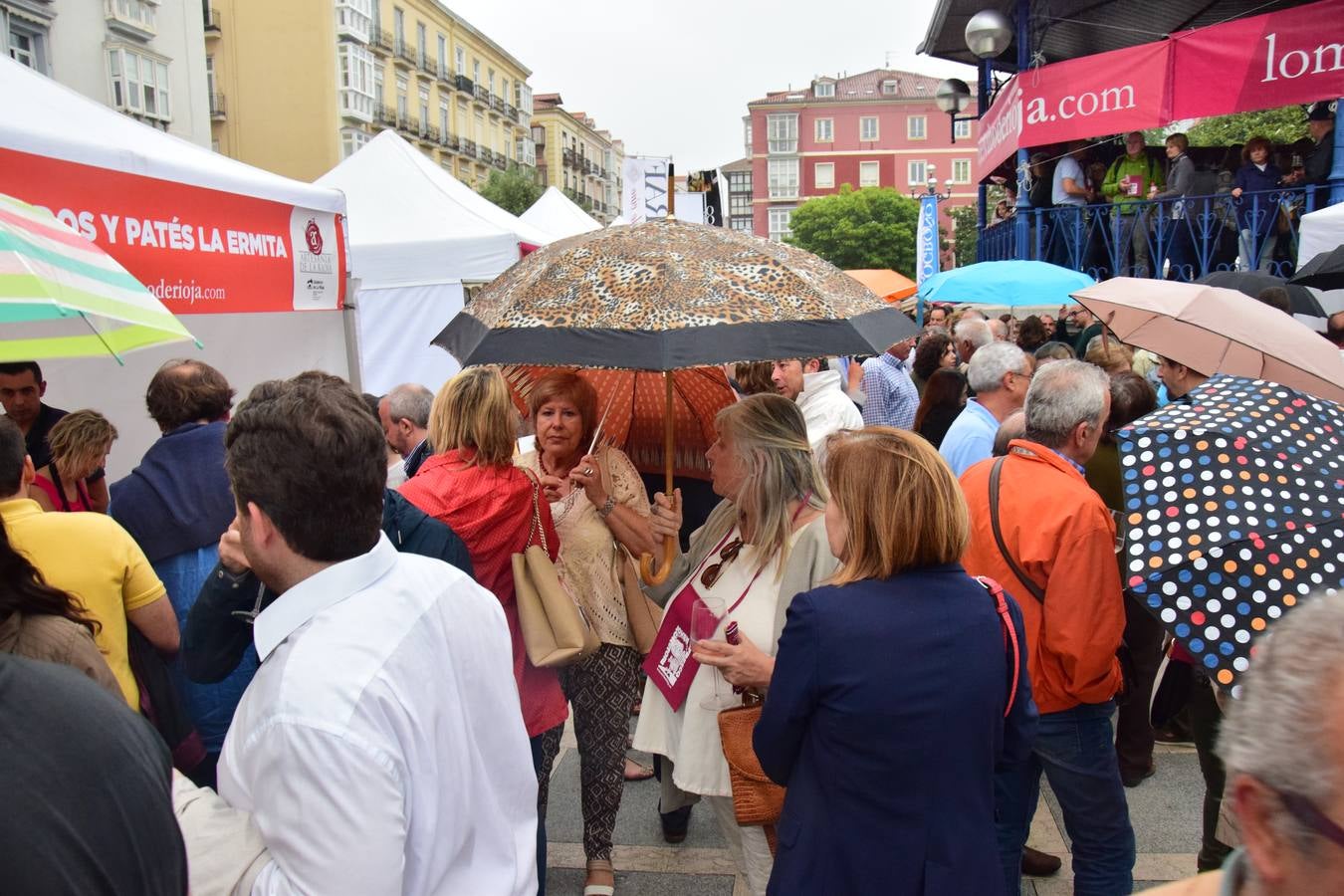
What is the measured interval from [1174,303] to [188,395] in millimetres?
3700

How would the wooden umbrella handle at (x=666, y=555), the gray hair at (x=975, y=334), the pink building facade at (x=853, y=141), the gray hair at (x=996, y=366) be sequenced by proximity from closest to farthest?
the wooden umbrella handle at (x=666, y=555) < the gray hair at (x=996, y=366) < the gray hair at (x=975, y=334) < the pink building facade at (x=853, y=141)

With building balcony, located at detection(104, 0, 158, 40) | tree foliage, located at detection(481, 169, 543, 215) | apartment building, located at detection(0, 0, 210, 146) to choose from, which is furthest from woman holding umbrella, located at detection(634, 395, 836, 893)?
tree foliage, located at detection(481, 169, 543, 215)

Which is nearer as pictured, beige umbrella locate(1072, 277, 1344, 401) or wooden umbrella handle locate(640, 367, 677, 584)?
beige umbrella locate(1072, 277, 1344, 401)

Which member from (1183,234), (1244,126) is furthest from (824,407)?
(1244,126)

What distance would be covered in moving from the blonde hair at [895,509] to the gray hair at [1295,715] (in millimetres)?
1001

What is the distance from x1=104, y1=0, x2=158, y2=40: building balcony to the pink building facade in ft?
185

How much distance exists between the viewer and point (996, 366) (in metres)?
4.61

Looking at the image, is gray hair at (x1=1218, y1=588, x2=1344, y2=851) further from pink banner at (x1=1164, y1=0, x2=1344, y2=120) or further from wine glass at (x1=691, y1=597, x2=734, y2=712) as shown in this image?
pink banner at (x1=1164, y1=0, x2=1344, y2=120)

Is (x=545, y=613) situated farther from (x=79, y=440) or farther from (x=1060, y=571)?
(x=79, y=440)

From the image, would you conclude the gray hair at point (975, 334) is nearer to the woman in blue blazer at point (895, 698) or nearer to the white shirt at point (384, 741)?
the woman in blue blazer at point (895, 698)

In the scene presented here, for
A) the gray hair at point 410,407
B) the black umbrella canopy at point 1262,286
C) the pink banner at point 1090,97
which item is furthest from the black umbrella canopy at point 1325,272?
the gray hair at point 410,407

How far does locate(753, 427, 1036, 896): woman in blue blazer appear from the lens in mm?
1954

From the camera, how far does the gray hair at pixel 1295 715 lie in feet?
3.05

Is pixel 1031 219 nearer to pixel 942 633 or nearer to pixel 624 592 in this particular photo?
pixel 624 592
